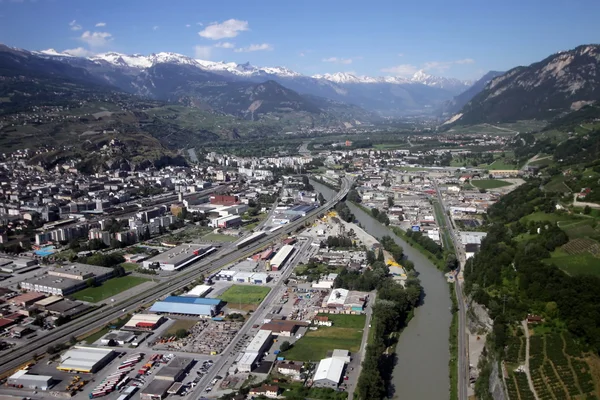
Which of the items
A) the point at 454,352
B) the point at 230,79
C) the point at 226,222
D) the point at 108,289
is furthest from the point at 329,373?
the point at 230,79

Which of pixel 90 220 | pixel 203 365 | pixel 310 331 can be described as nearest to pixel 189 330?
pixel 203 365

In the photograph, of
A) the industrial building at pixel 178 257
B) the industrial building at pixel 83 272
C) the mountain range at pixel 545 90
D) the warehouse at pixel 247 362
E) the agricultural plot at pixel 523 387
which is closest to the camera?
the agricultural plot at pixel 523 387

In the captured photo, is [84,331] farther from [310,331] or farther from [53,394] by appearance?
[310,331]

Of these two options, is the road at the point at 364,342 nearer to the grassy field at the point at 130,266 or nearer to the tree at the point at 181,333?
the tree at the point at 181,333

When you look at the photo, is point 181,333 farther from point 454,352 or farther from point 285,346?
point 454,352

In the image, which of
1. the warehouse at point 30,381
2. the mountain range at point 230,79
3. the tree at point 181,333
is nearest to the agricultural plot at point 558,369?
the tree at point 181,333
